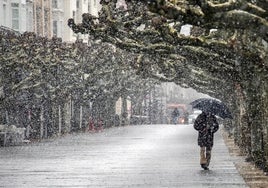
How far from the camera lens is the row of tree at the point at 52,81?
43.6 metres

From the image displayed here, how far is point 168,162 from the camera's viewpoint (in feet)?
86.2

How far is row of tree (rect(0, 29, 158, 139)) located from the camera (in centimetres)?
4362

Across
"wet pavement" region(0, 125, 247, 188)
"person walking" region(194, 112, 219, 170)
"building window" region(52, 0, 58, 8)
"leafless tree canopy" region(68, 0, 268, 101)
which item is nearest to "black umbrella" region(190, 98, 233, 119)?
"person walking" region(194, 112, 219, 170)

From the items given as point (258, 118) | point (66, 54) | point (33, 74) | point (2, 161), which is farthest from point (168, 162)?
point (66, 54)

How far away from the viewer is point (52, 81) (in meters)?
50.8

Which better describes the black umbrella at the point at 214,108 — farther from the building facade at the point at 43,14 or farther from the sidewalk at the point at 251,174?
the building facade at the point at 43,14

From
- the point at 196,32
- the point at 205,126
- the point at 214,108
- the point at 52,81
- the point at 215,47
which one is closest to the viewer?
the point at 215,47

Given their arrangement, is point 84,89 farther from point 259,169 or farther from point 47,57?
point 259,169

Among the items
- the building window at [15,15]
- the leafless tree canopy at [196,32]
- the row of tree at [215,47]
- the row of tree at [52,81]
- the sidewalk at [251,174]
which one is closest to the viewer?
the leafless tree canopy at [196,32]

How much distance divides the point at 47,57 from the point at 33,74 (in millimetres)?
2262

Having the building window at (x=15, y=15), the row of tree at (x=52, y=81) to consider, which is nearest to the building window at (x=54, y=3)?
the row of tree at (x=52, y=81)

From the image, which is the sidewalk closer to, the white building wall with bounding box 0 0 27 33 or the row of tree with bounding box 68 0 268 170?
the row of tree with bounding box 68 0 268 170

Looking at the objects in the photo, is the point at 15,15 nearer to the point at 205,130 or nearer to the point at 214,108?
the point at 205,130

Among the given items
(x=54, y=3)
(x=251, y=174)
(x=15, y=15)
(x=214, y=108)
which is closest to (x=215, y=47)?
(x=214, y=108)
